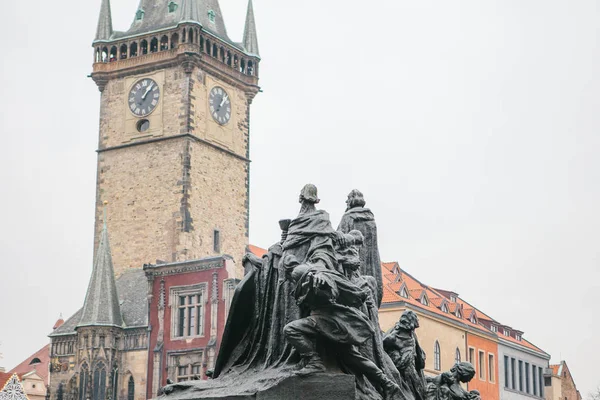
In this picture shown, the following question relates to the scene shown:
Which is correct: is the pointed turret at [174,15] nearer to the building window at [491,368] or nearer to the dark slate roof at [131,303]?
the dark slate roof at [131,303]

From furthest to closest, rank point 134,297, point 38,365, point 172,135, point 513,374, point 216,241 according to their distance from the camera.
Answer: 1. point 38,365
2. point 513,374
3. point 216,241
4. point 172,135
5. point 134,297

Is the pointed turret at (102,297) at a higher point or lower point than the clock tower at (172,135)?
lower

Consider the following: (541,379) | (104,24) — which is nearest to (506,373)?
(541,379)

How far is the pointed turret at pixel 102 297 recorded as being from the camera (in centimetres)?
5916

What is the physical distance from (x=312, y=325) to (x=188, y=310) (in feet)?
157

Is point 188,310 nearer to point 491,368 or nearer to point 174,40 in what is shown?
point 174,40

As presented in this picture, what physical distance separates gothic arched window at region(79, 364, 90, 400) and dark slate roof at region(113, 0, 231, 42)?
64.1 feet

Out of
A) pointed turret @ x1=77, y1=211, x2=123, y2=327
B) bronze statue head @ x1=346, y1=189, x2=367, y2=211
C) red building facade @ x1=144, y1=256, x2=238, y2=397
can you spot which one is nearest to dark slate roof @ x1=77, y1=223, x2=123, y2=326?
pointed turret @ x1=77, y1=211, x2=123, y2=327

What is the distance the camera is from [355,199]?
15008mm

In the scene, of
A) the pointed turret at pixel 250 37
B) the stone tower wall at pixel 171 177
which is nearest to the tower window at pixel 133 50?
the stone tower wall at pixel 171 177

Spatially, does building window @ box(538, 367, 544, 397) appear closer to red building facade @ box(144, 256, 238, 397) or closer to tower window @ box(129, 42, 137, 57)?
red building facade @ box(144, 256, 238, 397)

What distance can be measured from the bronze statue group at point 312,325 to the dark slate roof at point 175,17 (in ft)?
175

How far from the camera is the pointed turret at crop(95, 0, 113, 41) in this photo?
68938 millimetres

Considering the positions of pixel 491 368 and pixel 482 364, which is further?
→ pixel 491 368
